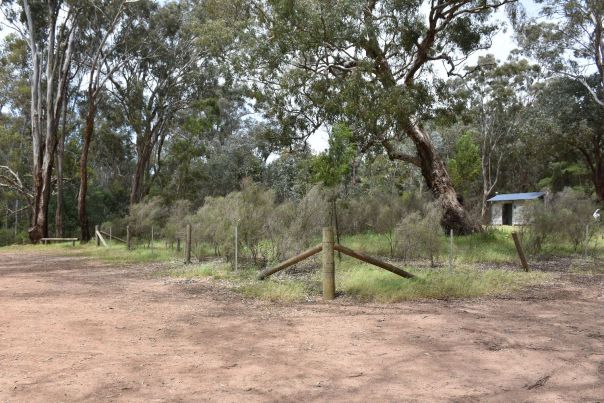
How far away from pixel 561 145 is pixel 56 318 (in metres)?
36.2

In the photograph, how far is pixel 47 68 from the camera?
25.9 metres

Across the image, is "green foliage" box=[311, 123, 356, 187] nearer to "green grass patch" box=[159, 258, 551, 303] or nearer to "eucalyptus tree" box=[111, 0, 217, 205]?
"eucalyptus tree" box=[111, 0, 217, 205]

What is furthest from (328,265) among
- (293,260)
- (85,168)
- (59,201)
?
(59,201)

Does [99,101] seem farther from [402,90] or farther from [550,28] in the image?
[550,28]

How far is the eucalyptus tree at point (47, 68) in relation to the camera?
25.7 metres

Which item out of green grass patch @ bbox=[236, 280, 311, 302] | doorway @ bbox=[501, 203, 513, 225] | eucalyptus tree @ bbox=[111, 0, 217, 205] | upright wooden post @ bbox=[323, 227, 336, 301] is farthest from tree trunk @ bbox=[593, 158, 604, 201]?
upright wooden post @ bbox=[323, 227, 336, 301]

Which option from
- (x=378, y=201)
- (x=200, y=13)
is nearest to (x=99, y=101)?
(x=200, y=13)

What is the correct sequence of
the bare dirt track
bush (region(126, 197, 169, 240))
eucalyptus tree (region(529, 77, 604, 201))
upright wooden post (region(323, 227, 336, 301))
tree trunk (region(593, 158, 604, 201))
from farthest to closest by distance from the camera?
tree trunk (region(593, 158, 604, 201)), eucalyptus tree (region(529, 77, 604, 201)), bush (region(126, 197, 169, 240)), upright wooden post (region(323, 227, 336, 301)), the bare dirt track

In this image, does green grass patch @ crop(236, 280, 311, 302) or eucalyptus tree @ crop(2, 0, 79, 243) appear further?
eucalyptus tree @ crop(2, 0, 79, 243)

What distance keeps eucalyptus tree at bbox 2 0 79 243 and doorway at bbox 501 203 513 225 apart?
3203cm

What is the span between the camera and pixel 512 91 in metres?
34.1

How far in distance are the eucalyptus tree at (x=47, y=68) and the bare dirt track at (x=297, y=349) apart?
20.1 metres

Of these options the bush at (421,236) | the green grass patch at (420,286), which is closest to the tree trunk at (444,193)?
the bush at (421,236)

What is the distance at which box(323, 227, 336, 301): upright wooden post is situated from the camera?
26.0 ft
